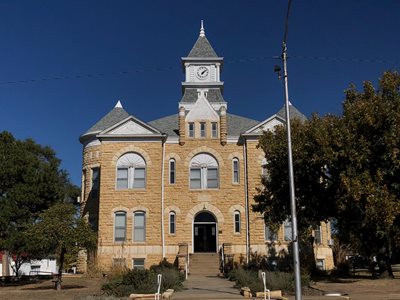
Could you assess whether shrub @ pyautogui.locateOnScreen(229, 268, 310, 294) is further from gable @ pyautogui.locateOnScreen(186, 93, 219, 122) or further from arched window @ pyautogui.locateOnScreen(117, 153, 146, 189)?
gable @ pyautogui.locateOnScreen(186, 93, 219, 122)

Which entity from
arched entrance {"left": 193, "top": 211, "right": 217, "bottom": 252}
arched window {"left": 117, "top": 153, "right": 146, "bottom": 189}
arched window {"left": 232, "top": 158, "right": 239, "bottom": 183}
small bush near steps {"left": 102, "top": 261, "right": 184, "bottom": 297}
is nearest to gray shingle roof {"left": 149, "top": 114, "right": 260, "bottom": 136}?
arched window {"left": 232, "top": 158, "right": 239, "bottom": 183}

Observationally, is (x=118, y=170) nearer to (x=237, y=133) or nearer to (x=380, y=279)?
(x=237, y=133)

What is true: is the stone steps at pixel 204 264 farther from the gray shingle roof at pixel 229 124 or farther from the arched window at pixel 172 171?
the gray shingle roof at pixel 229 124

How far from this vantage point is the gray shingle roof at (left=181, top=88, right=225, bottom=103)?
44094 mm

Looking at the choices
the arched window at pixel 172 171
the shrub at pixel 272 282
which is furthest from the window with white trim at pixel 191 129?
the shrub at pixel 272 282

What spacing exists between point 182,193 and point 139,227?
152 inches

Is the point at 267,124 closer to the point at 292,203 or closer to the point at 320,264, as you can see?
the point at 320,264

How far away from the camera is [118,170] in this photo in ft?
119

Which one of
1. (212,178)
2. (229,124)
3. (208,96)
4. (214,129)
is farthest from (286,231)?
(208,96)

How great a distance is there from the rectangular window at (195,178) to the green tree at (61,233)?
11.9m

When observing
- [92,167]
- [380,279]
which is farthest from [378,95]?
[92,167]

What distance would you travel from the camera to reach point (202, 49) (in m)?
48.4

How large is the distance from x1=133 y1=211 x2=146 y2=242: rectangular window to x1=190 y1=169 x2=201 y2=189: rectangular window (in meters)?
4.15

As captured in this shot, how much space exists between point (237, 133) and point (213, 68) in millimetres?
11095
